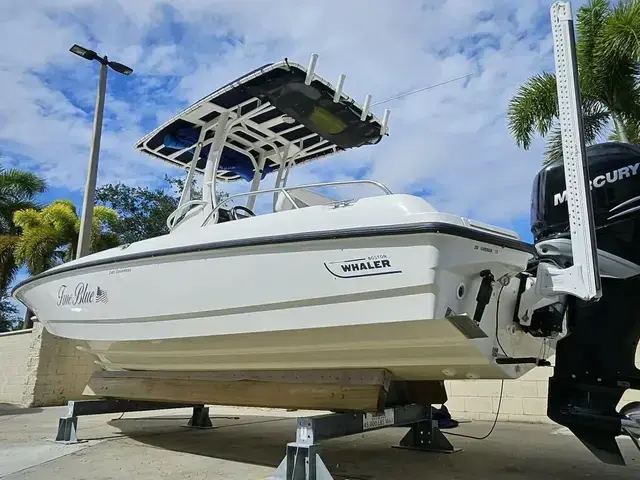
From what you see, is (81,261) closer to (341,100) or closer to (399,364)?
(341,100)

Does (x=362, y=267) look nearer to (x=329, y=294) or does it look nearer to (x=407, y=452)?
(x=329, y=294)

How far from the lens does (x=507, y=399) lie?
20.6ft

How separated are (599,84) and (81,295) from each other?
8460 mm

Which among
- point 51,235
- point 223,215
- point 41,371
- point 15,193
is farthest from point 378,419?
point 15,193

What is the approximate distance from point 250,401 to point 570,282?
2098 mm

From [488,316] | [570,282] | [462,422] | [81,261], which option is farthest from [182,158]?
[462,422]

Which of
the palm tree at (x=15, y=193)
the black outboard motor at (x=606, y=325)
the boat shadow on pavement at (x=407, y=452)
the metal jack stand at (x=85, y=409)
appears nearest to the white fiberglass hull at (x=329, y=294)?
the black outboard motor at (x=606, y=325)

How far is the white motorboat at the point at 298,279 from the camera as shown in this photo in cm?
272

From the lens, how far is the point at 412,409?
3.93 metres

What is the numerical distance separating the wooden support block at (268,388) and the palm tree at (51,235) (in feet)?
39.8

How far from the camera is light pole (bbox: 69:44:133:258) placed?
8.38 metres

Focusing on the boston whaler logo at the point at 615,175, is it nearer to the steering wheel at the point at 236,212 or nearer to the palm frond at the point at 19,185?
the steering wheel at the point at 236,212

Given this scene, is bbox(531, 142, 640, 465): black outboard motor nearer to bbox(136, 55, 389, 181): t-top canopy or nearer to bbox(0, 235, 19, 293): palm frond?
bbox(136, 55, 389, 181): t-top canopy

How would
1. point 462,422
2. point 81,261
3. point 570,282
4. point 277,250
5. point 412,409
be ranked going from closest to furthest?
point 570,282 < point 277,250 < point 412,409 < point 81,261 < point 462,422
